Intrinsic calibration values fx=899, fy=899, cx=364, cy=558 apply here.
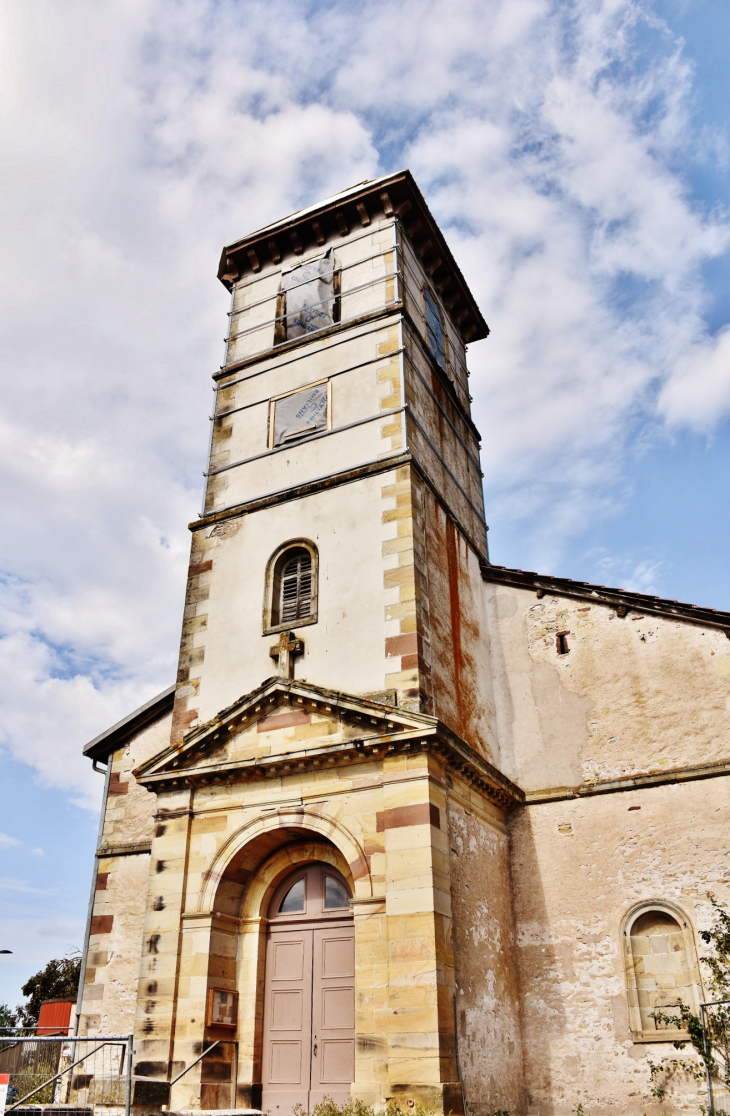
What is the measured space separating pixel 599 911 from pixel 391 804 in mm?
3680

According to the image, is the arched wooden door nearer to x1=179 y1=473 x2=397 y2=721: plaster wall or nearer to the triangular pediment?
the triangular pediment

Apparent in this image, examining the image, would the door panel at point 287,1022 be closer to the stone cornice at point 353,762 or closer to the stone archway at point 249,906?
the stone archway at point 249,906

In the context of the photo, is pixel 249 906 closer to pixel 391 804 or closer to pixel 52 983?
pixel 391 804

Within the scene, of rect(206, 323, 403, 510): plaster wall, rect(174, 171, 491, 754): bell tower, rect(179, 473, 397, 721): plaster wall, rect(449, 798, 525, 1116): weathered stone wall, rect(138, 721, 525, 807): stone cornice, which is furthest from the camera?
rect(206, 323, 403, 510): plaster wall

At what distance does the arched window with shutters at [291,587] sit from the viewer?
1342cm

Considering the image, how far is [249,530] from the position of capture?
14711mm

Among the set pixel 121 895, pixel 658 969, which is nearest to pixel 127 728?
pixel 121 895

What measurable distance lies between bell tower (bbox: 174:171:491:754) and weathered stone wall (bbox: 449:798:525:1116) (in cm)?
152

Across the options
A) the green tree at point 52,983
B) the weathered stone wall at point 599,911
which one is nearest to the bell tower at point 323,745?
the weathered stone wall at point 599,911

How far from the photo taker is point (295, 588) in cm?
1377

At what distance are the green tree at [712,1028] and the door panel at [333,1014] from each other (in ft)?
12.7

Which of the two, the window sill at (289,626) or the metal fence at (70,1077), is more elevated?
the window sill at (289,626)

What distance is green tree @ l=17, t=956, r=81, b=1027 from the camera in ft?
90.3

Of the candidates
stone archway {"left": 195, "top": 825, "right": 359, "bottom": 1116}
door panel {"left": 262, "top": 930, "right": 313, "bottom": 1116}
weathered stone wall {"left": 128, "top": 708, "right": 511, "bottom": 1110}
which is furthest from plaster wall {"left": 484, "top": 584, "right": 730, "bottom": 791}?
door panel {"left": 262, "top": 930, "right": 313, "bottom": 1116}
